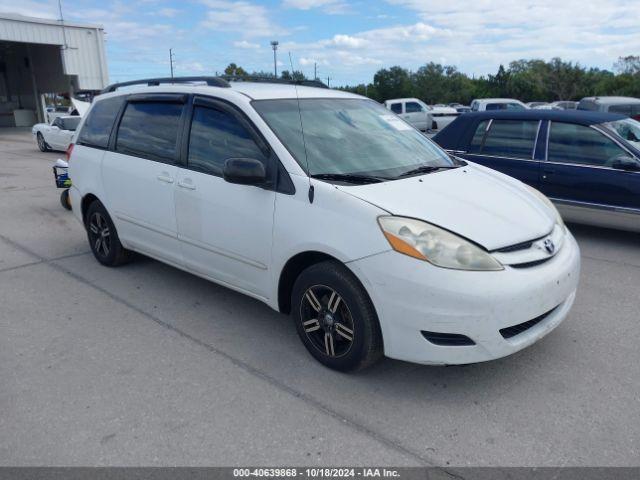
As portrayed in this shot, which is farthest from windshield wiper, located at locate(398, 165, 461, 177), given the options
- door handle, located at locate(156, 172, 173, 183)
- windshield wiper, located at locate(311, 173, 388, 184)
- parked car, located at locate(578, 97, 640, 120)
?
parked car, located at locate(578, 97, 640, 120)

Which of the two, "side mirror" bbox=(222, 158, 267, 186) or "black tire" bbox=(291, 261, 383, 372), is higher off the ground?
"side mirror" bbox=(222, 158, 267, 186)

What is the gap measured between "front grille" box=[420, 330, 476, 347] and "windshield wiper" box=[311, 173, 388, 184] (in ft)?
3.53

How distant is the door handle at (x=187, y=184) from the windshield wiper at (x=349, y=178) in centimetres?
114

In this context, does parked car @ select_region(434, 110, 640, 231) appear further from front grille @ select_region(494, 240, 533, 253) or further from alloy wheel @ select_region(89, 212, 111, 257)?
alloy wheel @ select_region(89, 212, 111, 257)

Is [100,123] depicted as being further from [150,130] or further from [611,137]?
[611,137]

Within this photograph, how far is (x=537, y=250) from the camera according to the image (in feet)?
10.3

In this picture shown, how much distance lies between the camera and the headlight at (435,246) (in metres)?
2.84

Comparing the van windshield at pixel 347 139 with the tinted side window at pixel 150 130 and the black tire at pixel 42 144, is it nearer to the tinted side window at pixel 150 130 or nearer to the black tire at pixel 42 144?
the tinted side window at pixel 150 130

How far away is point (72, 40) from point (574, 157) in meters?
30.6

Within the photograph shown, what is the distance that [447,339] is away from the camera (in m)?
2.87

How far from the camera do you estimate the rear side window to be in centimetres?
662

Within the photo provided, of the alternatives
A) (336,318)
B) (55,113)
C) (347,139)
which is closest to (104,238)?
(347,139)

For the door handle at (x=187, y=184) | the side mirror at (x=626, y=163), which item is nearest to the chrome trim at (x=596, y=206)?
the side mirror at (x=626, y=163)

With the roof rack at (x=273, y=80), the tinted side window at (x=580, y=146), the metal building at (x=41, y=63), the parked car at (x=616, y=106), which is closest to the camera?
the roof rack at (x=273, y=80)
